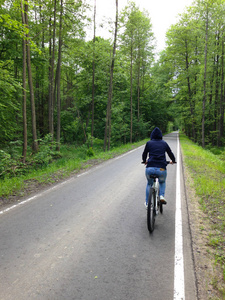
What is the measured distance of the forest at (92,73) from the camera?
11898 millimetres

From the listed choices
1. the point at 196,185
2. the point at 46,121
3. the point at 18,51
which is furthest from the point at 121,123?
the point at 196,185

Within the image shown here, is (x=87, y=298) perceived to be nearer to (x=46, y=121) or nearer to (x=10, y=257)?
(x=10, y=257)

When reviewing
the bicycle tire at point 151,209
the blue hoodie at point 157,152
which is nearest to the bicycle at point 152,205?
the bicycle tire at point 151,209

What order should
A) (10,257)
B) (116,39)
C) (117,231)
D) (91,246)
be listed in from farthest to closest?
(116,39) → (117,231) → (91,246) → (10,257)

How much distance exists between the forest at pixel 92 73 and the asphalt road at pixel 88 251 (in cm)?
527

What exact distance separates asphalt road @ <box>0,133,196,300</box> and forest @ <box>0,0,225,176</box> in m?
5.27

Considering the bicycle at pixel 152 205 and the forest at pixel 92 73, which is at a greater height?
the forest at pixel 92 73

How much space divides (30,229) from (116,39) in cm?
1786

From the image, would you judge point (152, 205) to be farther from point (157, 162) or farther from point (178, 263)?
point (178, 263)

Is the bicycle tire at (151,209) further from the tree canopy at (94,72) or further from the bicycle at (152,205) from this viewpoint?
the tree canopy at (94,72)

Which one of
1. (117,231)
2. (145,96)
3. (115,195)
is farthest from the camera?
(145,96)

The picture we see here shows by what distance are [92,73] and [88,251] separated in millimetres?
19617

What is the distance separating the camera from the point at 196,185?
7383 mm

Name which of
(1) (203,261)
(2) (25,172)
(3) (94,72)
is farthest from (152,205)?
(3) (94,72)
